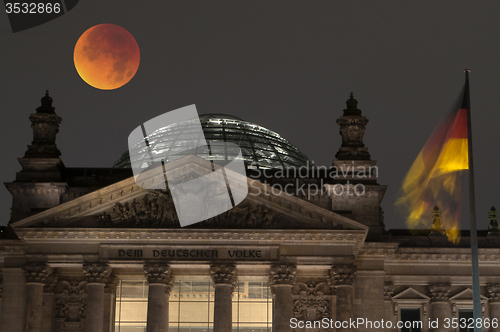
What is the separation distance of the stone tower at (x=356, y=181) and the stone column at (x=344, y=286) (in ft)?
15.0

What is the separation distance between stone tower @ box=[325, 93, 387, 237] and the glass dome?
13.9 meters

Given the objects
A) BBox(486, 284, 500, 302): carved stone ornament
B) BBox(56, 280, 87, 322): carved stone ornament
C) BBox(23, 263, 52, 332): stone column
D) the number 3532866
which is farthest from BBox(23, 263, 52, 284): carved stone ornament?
BBox(486, 284, 500, 302): carved stone ornament

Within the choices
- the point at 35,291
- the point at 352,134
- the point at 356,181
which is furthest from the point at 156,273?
the point at 352,134

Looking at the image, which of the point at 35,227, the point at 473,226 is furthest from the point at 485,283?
the point at 35,227

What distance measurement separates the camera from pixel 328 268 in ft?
186

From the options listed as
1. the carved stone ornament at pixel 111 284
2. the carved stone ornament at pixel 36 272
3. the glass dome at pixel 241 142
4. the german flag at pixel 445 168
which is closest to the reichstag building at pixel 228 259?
the carved stone ornament at pixel 36 272

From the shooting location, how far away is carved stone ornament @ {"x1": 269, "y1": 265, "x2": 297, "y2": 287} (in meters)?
55.8

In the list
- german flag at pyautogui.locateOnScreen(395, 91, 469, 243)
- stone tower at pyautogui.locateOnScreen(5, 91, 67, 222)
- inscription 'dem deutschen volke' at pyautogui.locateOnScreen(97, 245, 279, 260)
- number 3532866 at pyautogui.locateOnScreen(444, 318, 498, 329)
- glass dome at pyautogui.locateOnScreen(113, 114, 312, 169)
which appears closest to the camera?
german flag at pyautogui.locateOnScreen(395, 91, 469, 243)

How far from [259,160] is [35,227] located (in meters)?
25.5

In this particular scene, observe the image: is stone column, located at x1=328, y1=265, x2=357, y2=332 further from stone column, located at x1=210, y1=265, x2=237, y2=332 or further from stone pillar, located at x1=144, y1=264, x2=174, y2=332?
stone pillar, located at x1=144, y1=264, x2=174, y2=332

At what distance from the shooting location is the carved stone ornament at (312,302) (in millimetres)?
57656

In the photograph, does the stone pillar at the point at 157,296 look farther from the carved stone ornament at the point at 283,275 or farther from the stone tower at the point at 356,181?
the stone tower at the point at 356,181

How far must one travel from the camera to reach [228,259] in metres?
56.4

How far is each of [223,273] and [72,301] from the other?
32.7 ft
